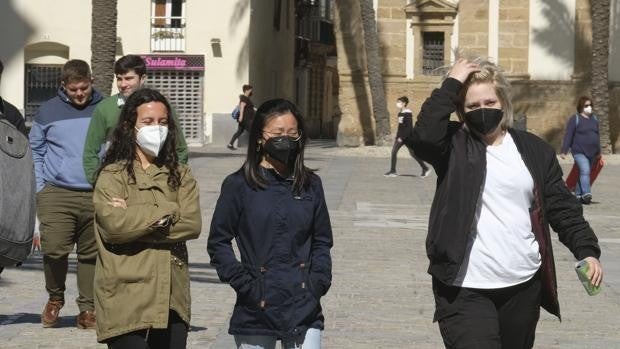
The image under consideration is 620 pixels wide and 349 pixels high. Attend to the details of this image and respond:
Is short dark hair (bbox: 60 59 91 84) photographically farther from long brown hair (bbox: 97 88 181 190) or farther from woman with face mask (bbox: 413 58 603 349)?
woman with face mask (bbox: 413 58 603 349)

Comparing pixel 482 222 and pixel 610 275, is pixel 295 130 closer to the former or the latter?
pixel 482 222

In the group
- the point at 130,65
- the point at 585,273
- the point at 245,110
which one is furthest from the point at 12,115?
the point at 245,110

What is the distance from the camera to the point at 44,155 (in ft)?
31.4

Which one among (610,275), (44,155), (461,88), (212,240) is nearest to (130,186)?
(212,240)

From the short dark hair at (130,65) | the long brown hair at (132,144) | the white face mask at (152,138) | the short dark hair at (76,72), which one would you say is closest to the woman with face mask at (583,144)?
the short dark hair at (76,72)

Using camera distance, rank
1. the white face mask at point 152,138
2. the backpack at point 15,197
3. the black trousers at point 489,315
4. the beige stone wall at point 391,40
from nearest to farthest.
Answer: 1. the black trousers at point 489,315
2. the white face mask at point 152,138
3. the backpack at point 15,197
4. the beige stone wall at point 391,40

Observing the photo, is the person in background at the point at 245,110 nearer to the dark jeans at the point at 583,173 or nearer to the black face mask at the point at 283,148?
the dark jeans at the point at 583,173

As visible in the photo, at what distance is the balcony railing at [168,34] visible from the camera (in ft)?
144

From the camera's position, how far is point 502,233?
563 centimetres

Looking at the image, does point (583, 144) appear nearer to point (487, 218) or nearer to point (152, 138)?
point (152, 138)

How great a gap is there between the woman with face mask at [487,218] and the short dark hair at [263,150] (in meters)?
0.47

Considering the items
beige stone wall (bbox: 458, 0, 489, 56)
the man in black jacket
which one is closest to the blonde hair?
the man in black jacket

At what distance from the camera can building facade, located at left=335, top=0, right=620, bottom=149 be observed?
44406 millimetres

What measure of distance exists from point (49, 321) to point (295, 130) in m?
4.16
